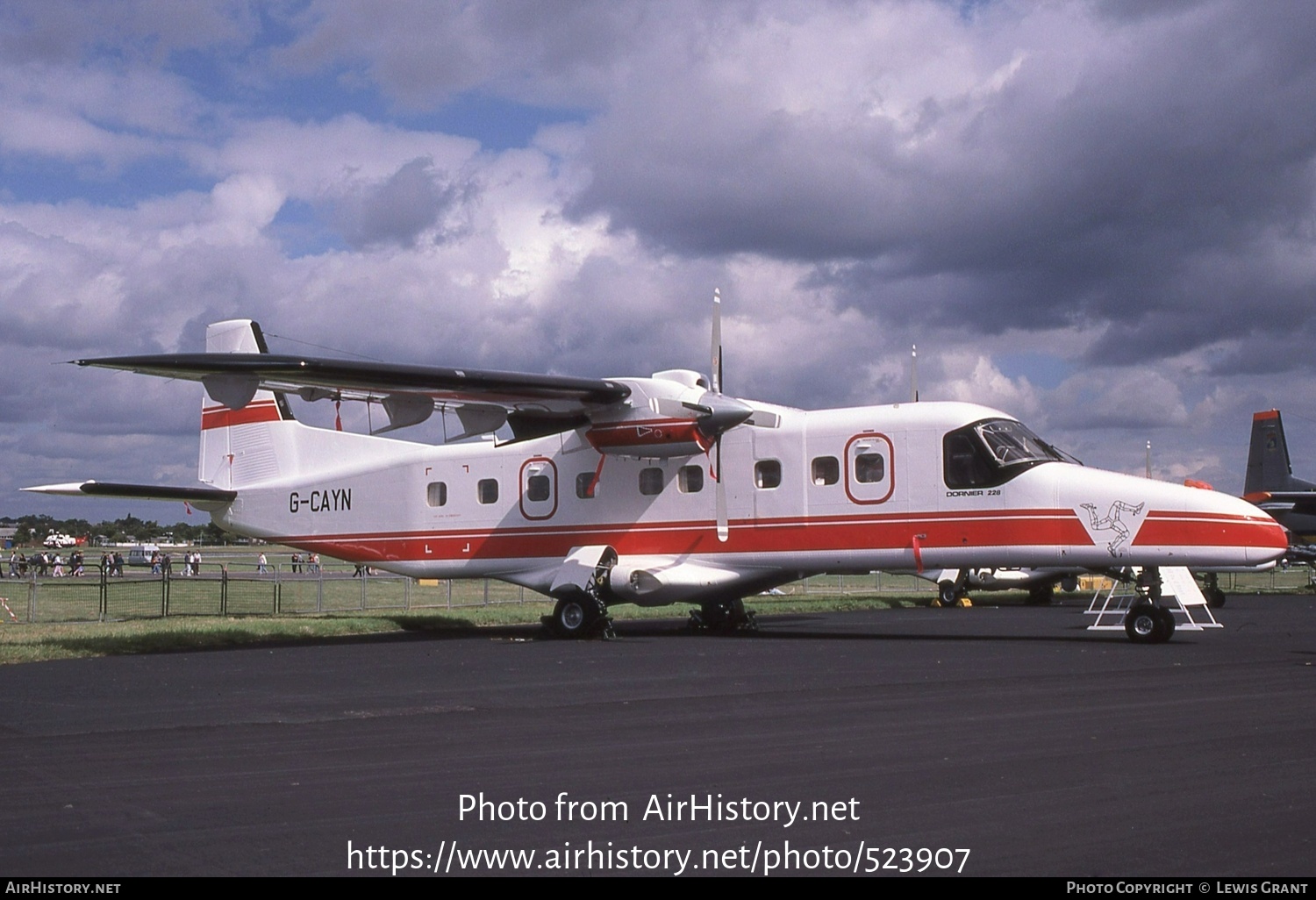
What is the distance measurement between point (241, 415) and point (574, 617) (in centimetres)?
915

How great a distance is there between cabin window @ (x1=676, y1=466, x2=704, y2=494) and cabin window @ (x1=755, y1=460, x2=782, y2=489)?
100 cm

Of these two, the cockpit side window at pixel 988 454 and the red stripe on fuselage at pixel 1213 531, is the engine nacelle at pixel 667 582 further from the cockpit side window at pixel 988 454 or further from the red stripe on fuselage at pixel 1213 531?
the red stripe on fuselage at pixel 1213 531

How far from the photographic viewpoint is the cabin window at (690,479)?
1931 cm

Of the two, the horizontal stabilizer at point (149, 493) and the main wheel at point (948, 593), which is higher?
the horizontal stabilizer at point (149, 493)

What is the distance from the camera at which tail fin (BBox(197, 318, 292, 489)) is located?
22.6m

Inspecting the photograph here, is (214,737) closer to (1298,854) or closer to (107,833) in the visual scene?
(107,833)

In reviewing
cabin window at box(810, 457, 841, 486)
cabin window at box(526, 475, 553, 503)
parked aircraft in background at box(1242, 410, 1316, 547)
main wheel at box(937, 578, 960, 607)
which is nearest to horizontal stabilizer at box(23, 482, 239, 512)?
cabin window at box(526, 475, 553, 503)

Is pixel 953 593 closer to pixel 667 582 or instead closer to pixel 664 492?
pixel 664 492

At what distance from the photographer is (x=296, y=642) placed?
18453 mm

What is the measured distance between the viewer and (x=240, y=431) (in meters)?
23.6

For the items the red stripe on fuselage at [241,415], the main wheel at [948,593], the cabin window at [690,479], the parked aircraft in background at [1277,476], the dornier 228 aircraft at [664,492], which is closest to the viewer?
the dornier 228 aircraft at [664,492]

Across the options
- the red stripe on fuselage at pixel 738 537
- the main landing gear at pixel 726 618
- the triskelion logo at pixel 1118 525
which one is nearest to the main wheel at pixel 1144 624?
the triskelion logo at pixel 1118 525

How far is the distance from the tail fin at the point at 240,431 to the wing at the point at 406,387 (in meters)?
4.12

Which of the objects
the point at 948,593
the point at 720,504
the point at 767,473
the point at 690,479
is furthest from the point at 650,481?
the point at 948,593
